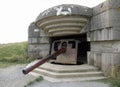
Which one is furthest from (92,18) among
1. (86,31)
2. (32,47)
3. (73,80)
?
(32,47)

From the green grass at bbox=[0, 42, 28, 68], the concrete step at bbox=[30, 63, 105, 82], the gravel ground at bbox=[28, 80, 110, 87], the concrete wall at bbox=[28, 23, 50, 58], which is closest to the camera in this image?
the gravel ground at bbox=[28, 80, 110, 87]

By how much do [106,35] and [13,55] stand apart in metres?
6.80

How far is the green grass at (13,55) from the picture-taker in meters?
11.6

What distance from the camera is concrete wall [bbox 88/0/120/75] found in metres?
6.93

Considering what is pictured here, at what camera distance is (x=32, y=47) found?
11133 mm

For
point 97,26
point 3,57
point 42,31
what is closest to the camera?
point 97,26

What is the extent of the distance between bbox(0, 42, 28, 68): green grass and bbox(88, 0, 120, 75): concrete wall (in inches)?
181

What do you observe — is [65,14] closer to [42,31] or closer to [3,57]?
[42,31]

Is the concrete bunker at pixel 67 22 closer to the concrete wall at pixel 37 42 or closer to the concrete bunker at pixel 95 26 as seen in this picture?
the concrete bunker at pixel 95 26

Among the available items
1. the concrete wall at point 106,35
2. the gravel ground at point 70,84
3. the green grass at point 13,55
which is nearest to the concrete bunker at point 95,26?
the concrete wall at point 106,35

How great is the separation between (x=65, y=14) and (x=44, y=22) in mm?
1339

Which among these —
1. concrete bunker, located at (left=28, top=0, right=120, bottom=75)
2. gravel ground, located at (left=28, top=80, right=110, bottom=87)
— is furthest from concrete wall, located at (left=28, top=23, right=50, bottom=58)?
gravel ground, located at (left=28, top=80, right=110, bottom=87)

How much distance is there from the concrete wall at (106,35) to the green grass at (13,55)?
15.1ft

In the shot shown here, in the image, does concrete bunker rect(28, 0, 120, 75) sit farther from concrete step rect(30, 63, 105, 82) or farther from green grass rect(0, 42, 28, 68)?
green grass rect(0, 42, 28, 68)
